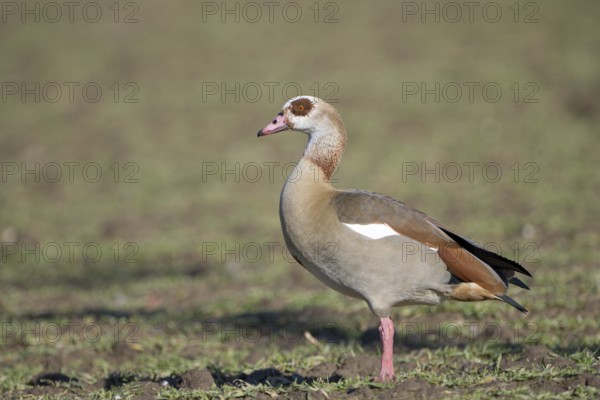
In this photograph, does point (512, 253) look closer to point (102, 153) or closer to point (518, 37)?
point (102, 153)

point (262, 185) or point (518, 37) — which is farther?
point (518, 37)

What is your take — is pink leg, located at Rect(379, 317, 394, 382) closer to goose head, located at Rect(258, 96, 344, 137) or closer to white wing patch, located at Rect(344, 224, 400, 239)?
white wing patch, located at Rect(344, 224, 400, 239)

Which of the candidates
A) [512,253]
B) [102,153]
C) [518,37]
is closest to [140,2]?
[102,153]

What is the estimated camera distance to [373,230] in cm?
489

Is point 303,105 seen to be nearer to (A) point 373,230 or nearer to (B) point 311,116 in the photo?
(B) point 311,116

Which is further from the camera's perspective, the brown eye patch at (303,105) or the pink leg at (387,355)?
the brown eye patch at (303,105)

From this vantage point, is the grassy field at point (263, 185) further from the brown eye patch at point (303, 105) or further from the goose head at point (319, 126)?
the brown eye patch at point (303, 105)

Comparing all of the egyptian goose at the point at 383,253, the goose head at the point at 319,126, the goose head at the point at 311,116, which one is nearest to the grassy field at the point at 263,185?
the egyptian goose at the point at 383,253

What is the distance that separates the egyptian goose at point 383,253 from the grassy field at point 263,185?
20.5 inches

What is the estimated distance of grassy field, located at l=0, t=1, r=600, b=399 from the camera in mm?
5773

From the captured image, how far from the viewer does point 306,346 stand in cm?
630

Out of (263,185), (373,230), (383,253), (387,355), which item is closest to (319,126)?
(373,230)

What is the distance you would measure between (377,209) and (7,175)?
9944 millimetres

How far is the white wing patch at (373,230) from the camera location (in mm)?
A: 4859
